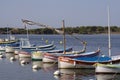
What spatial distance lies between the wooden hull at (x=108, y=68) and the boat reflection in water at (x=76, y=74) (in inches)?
35.8

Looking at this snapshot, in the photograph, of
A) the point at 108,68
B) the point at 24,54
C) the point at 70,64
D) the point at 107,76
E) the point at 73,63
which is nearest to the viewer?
the point at 107,76

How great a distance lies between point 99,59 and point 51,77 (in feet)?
19.2

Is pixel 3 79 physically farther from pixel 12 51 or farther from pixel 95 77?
pixel 12 51

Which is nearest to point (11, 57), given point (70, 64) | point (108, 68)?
point (70, 64)

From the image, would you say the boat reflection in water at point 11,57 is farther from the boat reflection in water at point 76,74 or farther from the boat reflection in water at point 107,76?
A: the boat reflection in water at point 107,76

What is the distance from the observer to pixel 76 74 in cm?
3397

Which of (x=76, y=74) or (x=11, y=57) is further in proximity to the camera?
(x=11, y=57)

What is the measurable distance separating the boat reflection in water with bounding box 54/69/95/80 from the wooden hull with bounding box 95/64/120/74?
2.98 feet

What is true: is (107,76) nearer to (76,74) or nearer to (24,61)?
(76,74)

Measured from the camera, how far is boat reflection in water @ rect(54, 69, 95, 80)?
31680mm

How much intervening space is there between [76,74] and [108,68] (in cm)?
331

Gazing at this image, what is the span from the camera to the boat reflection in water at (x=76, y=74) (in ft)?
104

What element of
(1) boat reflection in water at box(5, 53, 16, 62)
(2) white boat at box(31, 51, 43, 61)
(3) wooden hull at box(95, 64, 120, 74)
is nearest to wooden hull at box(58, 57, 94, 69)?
(3) wooden hull at box(95, 64, 120, 74)

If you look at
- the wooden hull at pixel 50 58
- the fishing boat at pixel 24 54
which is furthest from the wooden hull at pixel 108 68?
the fishing boat at pixel 24 54
